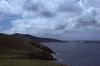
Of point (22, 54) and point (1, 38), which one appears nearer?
point (22, 54)

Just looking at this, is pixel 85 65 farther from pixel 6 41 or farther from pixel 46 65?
pixel 6 41

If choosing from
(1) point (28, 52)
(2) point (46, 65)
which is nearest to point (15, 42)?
(1) point (28, 52)

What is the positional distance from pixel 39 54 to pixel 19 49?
1100cm

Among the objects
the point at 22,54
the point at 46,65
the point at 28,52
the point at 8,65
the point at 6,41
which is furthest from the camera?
the point at 6,41

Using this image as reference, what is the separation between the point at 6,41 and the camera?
117562 mm

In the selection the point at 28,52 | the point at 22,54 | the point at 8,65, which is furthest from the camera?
the point at 28,52

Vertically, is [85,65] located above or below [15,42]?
below

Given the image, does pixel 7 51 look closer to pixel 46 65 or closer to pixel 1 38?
pixel 1 38

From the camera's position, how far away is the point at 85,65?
3693 inches

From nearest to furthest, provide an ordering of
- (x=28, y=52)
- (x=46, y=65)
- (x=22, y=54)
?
(x=46, y=65) < (x=22, y=54) < (x=28, y=52)

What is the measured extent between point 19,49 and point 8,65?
158 ft

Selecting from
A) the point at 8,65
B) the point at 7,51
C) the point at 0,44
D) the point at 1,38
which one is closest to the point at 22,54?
the point at 7,51

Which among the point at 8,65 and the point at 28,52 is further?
the point at 28,52

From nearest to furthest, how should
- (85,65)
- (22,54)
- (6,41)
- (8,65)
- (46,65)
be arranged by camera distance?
A: 1. (8,65)
2. (46,65)
3. (85,65)
4. (22,54)
5. (6,41)
